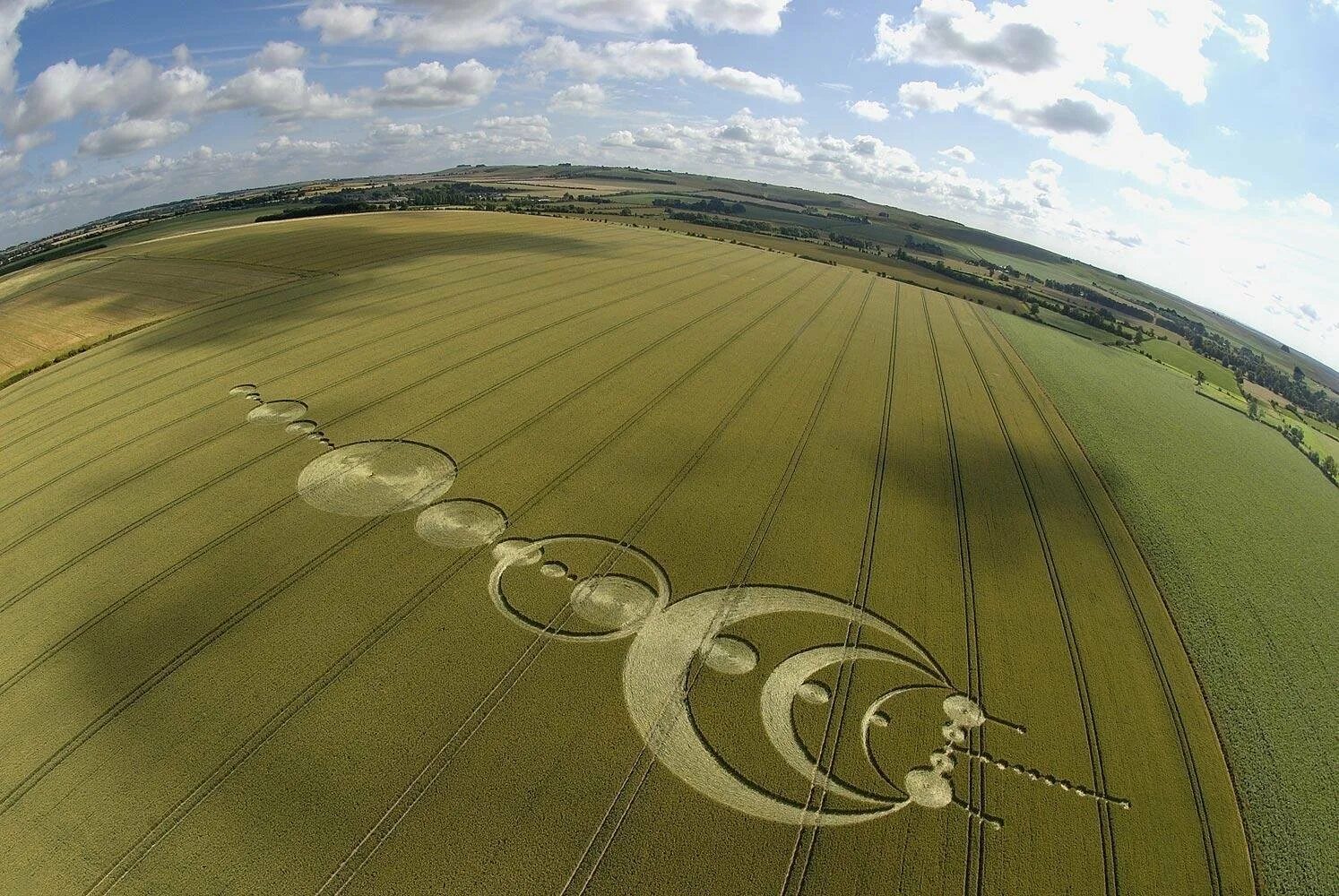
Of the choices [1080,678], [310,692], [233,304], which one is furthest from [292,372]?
[1080,678]

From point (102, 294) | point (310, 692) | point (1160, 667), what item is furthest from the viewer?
point (102, 294)

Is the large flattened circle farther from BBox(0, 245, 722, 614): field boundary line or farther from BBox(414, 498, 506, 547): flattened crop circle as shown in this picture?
BBox(0, 245, 722, 614): field boundary line

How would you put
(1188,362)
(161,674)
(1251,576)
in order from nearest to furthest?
(161,674), (1251,576), (1188,362)

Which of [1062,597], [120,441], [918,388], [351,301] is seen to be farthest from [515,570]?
[351,301]

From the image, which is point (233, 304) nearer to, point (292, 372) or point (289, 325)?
point (289, 325)

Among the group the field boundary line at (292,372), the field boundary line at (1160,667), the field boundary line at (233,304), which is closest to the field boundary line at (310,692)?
the field boundary line at (292,372)

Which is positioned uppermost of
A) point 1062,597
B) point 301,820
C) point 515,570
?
point 1062,597

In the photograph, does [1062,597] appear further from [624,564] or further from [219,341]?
[219,341]
